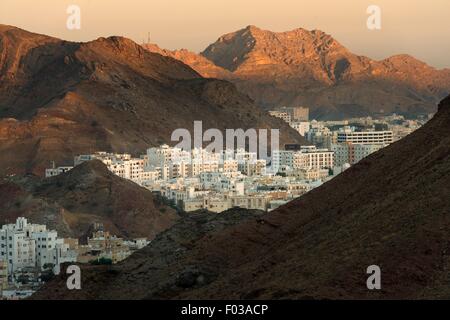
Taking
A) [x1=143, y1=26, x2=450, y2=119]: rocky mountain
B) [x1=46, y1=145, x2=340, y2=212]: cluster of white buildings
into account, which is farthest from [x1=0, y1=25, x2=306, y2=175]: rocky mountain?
[x1=143, y1=26, x2=450, y2=119]: rocky mountain

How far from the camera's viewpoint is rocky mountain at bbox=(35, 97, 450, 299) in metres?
22.8

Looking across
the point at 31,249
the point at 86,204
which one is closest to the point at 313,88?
the point at 86,204

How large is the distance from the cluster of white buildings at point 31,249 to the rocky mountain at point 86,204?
6549mm

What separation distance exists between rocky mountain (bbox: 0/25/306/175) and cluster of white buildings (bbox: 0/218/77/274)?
31716 millimetres

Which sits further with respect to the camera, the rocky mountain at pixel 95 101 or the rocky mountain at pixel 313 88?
the rocky mountain at pixel 313 88

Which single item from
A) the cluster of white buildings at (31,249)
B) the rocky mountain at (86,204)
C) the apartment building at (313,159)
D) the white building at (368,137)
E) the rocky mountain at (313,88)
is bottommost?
the cluster of white buildings at (31,249)

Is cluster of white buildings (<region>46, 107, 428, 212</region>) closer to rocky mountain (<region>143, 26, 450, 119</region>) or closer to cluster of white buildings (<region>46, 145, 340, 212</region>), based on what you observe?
cluster of white buildings (<region>46, 145, 340, 212</region>)

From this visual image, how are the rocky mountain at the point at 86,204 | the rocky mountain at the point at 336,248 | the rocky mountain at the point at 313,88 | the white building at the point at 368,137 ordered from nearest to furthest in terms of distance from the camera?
1. the rocky mountain at the point at 336,248
2. the rocky mountain at the point at 86,204
3. the white building at the point at 368,137
4. the rocky mountain at the point at 313,88

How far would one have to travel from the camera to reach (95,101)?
10300 centimetres

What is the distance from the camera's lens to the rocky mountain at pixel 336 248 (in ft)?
74.7

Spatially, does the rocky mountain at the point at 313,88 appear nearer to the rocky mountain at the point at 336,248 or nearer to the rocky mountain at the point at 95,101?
the rocky mountain at the point at 95,101

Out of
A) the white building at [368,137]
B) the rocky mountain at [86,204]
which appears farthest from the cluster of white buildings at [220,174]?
the white building at [368,137]

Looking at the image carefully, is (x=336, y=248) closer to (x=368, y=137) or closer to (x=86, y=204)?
(x=86, y=204)

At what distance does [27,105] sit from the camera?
359ft
